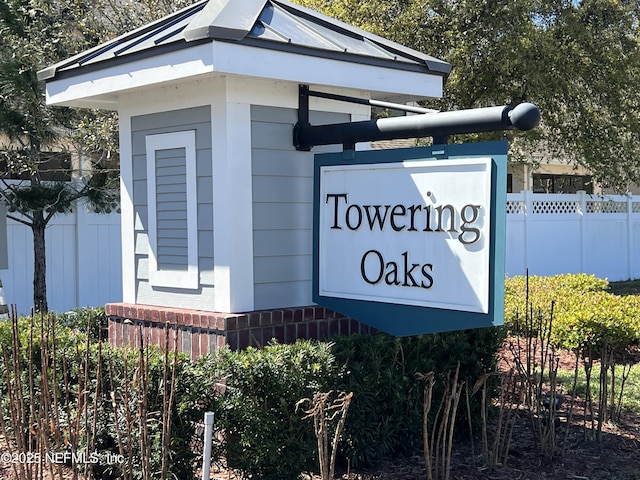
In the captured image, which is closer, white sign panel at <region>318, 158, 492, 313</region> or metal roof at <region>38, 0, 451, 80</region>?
white sign panel at <region>318, 158, 492, 313</region>

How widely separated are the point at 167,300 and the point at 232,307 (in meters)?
0.74

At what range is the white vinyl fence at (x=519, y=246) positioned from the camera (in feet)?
37.5

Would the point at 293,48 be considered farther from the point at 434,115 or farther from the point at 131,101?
the point at 131,101

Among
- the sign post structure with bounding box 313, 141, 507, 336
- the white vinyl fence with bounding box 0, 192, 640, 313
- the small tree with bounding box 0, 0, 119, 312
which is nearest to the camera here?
the sign post structure with bounding box 313, 141, 507, 336

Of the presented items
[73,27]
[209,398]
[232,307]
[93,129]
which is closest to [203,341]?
[232,307]

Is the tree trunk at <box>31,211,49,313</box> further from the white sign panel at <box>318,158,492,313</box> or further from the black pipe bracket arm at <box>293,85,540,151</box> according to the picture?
the white sign panel at <box>318,158,492,313</box>

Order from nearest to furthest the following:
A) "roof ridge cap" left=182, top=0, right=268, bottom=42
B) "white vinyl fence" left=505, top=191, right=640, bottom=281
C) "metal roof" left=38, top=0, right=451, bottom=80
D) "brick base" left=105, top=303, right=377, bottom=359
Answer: "roof ridge cap" left=182, top=0, right=268, bottom=42 < "metal roof" left=38, top=0, right=451, bottom=80 < "brick base" left=105, top=303, right=377, bottom=359 < "white vinyl fence" left=505, top=191, right=640, bottom=281

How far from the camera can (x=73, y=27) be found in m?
9.68

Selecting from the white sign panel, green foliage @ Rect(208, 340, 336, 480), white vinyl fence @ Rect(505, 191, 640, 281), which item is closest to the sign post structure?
the white sign panel

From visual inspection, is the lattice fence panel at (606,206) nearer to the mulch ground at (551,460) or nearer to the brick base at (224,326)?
the mulch ground at (551,460)

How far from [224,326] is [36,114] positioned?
5.13 metres

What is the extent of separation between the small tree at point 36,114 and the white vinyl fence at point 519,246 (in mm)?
1600

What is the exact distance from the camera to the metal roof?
16.2 ft

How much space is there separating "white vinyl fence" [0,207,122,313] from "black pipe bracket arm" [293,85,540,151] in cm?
708
